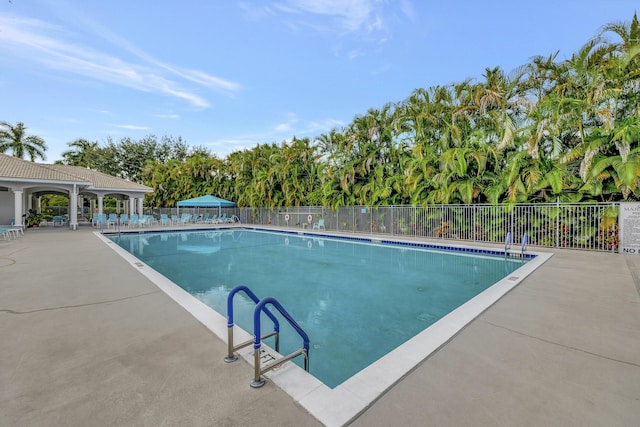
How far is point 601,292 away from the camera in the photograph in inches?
188

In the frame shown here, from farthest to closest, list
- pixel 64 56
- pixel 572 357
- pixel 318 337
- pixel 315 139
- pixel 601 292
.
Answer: pixel 315 139 → pixel 64 56 → pixel 601 292 → pixel 318 337 → pixel 572 357

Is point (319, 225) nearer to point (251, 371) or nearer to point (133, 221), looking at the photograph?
point (133, 221)

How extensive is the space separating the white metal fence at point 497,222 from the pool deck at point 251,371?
622cm

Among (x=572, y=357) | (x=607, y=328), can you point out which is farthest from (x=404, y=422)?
(x=607, y=328)

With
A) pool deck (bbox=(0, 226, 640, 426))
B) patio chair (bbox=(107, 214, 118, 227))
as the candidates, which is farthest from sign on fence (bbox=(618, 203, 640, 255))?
patio chair (bbox=(107, 214, 118, 227))

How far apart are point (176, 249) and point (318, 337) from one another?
10148 millimetres

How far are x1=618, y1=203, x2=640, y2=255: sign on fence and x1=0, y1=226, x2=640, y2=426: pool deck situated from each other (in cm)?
581

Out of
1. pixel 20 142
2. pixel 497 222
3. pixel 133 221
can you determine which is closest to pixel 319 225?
pixel 497 222

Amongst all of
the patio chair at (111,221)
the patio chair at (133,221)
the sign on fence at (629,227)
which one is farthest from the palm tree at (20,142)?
the sign on fence at (629,227)

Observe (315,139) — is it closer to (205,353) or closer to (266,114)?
(266,114)

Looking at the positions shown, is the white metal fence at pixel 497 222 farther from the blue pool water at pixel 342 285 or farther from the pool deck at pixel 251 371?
the pool deck at pixel 251 371

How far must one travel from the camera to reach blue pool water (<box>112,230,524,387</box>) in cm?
Answer: 405

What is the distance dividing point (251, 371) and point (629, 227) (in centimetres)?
1138

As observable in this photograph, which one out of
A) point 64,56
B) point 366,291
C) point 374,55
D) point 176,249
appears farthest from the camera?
point 374,55
